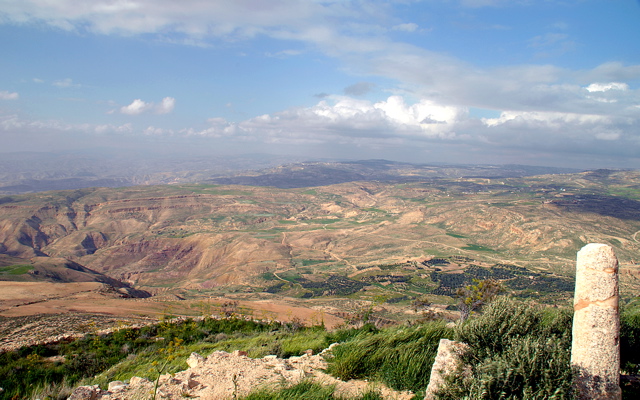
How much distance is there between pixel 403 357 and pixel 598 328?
11.1 feet

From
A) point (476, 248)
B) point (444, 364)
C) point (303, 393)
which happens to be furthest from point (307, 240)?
point (444, 364)

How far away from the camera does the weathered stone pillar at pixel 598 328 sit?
512 centimetres

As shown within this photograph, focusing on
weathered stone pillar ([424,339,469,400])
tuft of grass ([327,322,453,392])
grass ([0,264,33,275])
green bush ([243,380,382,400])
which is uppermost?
weathered stone pillar ([424,339,469,400])

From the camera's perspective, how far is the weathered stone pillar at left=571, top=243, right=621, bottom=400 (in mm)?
5117

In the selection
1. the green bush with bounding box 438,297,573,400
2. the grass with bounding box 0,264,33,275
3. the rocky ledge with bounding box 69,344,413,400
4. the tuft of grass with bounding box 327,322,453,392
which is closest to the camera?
the green bush with bounding box 438,297,573,400

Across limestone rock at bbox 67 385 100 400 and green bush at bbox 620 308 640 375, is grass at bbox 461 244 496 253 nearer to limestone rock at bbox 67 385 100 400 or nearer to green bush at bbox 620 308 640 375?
green bush at bbox 620 308 640 375

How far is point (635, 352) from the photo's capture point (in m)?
8.16

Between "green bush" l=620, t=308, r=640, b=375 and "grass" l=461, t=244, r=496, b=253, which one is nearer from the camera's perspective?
"green bush" l=620, t=308, r=640, b=375

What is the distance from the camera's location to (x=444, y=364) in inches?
217

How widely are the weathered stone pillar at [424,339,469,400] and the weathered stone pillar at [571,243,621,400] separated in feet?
5.17

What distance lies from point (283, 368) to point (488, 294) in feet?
50.7

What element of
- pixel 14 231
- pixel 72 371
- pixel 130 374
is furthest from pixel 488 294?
pixel 14 231

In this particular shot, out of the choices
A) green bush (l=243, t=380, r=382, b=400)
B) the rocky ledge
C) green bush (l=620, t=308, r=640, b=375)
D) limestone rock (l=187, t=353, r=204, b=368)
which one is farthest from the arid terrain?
green bush (l=243, t=380, r=382, b=400)

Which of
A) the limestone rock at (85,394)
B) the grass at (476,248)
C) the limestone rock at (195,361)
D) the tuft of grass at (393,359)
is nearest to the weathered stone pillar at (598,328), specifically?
the tuft of grass at (393,359)
